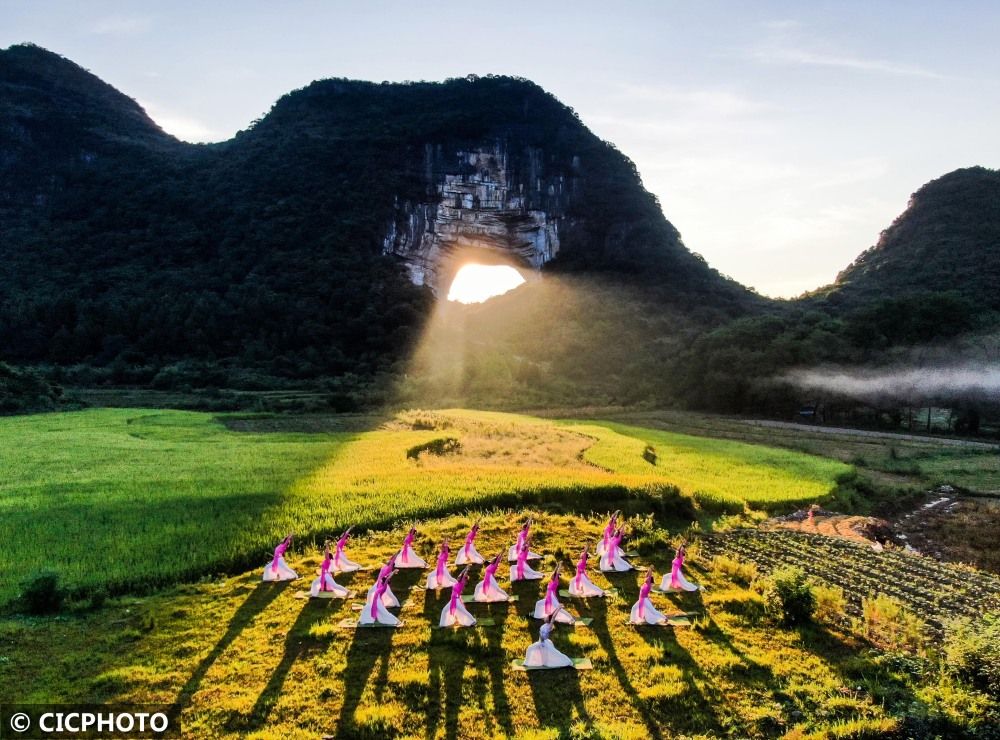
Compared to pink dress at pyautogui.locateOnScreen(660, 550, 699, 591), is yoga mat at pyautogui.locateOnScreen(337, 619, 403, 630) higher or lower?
lower

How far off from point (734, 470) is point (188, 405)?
115 feet

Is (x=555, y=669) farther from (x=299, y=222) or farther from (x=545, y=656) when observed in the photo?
(x=299, y=222)

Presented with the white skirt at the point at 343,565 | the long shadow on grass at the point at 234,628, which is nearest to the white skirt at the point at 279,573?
the long shadow on grass at the point at 234,628

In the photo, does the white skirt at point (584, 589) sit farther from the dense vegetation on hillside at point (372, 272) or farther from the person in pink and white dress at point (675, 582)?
the dense vegetation on hillside at point (372, 272)

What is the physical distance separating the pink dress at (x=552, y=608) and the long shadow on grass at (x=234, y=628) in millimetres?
3746

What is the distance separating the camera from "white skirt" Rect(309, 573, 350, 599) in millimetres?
8599

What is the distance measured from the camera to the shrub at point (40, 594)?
26.1ft

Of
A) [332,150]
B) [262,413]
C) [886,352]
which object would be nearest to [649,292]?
[886,352]

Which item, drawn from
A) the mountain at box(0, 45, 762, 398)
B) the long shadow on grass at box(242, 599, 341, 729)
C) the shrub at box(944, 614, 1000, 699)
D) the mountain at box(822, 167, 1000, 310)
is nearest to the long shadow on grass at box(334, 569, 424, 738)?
the long shadow on grass at box(242, 599, 341, 729)

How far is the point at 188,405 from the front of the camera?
4075 cm

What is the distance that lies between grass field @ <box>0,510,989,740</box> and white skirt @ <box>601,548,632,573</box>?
4.30ft

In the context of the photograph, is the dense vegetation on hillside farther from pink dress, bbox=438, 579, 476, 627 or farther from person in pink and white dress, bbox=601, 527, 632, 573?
pink dress, bbox=438, 579, 476, 627

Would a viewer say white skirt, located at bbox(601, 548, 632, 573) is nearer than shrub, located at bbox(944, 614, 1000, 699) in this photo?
No

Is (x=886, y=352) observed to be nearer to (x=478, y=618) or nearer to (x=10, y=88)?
(x=478, y=618)
